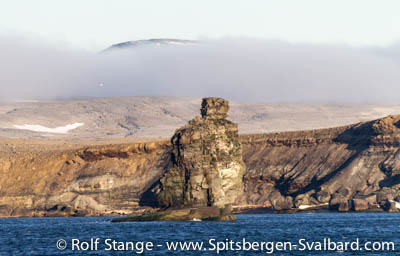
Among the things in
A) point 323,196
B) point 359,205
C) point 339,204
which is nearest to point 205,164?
point 339,204

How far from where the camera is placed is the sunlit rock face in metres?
149

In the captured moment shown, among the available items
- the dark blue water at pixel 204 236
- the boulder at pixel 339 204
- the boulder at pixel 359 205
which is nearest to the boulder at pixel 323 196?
the boulder at pixel 339 204

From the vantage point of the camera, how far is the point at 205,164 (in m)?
151

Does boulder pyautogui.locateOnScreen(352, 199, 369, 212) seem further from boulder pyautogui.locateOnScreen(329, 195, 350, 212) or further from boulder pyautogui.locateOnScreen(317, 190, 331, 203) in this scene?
boulder pyautogui.locateOnScreen(317, 190, 331, 203)

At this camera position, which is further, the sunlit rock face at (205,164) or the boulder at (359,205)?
the boulder at (359,205)

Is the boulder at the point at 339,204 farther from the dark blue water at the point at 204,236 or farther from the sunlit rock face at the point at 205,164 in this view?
the dark blue water at the point at 204,236

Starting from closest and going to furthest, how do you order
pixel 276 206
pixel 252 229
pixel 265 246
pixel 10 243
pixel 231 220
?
pixel 265 246 < pixel 10 243 < pixel 252 229 < pixel 231 220 < pixel 276 206

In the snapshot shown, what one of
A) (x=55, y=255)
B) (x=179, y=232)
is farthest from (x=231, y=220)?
(x=55, y=255)

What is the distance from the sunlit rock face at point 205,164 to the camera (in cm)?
14938

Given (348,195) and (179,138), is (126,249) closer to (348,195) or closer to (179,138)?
(179,138)

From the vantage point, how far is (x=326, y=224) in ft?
436

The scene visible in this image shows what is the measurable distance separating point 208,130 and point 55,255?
221 ft

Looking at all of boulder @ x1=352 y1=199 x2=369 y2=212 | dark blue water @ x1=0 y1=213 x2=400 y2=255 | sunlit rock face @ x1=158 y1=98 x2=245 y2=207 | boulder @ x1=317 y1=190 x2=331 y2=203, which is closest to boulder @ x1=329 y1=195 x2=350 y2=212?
boulder @ x1=352 y1=199 x2=369 y2=212

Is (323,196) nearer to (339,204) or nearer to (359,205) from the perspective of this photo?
(339,204)
